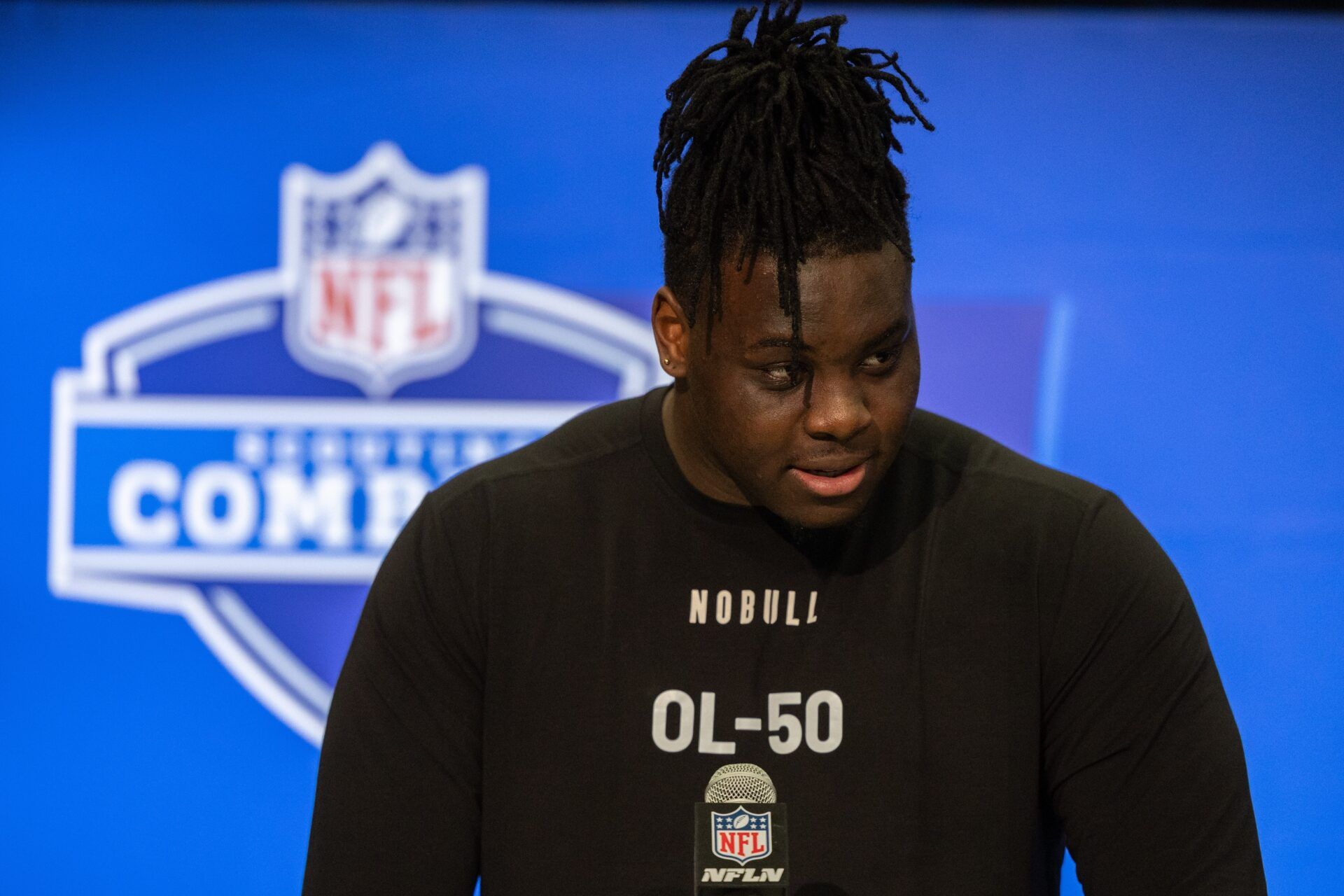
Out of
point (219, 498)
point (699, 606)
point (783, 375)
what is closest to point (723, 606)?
point (699, 606)

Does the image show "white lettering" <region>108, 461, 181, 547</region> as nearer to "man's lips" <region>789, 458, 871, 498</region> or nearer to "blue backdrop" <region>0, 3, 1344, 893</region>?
"blue backdrop" <region>0, 3, 1344, 893</region>

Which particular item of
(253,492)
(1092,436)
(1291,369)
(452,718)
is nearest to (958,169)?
(1092,436)

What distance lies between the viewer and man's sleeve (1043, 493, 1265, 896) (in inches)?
41.0

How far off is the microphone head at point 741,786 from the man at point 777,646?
1 centimetres

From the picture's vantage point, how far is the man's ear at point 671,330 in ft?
3.60

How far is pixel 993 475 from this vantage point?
1180 mm

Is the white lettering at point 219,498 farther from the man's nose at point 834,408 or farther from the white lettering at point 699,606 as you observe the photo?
the man's nose at point 834,408

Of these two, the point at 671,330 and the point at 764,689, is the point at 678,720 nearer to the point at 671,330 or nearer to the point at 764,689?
the point at 764,689

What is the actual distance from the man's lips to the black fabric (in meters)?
0.14

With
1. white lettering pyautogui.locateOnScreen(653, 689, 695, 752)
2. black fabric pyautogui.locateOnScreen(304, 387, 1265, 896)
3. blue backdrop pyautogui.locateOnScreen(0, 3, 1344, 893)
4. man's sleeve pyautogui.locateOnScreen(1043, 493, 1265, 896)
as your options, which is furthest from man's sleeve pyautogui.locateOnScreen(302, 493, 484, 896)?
blue backdrop pyautogui.locateOnScreen(0, 3, 1344, 893)

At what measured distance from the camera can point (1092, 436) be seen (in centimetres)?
218

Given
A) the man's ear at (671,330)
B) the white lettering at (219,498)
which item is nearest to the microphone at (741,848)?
the man's ear at (671,330)

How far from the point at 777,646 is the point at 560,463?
26cm

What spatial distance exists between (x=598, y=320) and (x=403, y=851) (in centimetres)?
121
